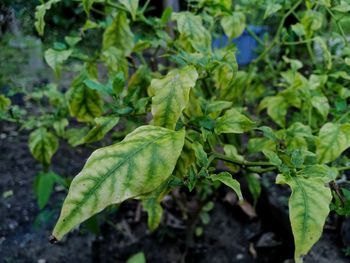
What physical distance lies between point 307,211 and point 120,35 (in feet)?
2.66

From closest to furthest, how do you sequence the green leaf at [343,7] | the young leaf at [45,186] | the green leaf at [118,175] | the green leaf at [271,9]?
the green leaf at [118,175] < the green leaf at [343,7] < the green leaf at [271,9] < the young leaf at [45,186]

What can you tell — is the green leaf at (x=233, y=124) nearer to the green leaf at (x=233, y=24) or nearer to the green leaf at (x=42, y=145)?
the green leaf at (x=233, y=24)

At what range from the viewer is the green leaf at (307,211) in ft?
1.90

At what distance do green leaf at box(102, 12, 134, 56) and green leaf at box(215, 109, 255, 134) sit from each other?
0.50m

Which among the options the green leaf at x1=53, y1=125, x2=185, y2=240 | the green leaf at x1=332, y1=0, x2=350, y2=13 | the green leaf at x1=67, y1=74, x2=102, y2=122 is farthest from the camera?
the green leaf at x1=67, y1=74, x2=102, y2=122

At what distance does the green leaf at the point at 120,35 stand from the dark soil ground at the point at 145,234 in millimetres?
731

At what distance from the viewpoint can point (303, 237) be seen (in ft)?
1.91

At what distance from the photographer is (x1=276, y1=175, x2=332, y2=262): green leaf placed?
0.58 metres

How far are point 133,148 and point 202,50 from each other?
0.41 metres

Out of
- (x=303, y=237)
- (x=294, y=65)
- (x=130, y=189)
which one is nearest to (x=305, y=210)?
(x=303, y=237)

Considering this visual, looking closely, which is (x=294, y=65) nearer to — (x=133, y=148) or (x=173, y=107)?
(x=173, y=107)

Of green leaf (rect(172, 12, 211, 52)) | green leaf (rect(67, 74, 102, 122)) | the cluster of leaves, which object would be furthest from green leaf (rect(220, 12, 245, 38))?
green leaf (rect(67, 74, 102, 122))

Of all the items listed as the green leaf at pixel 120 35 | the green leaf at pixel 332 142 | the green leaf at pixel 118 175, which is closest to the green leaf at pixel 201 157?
the green leaf at pixel 118 175

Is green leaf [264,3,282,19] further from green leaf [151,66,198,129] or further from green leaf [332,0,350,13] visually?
green leaf [151,66,198,129]
